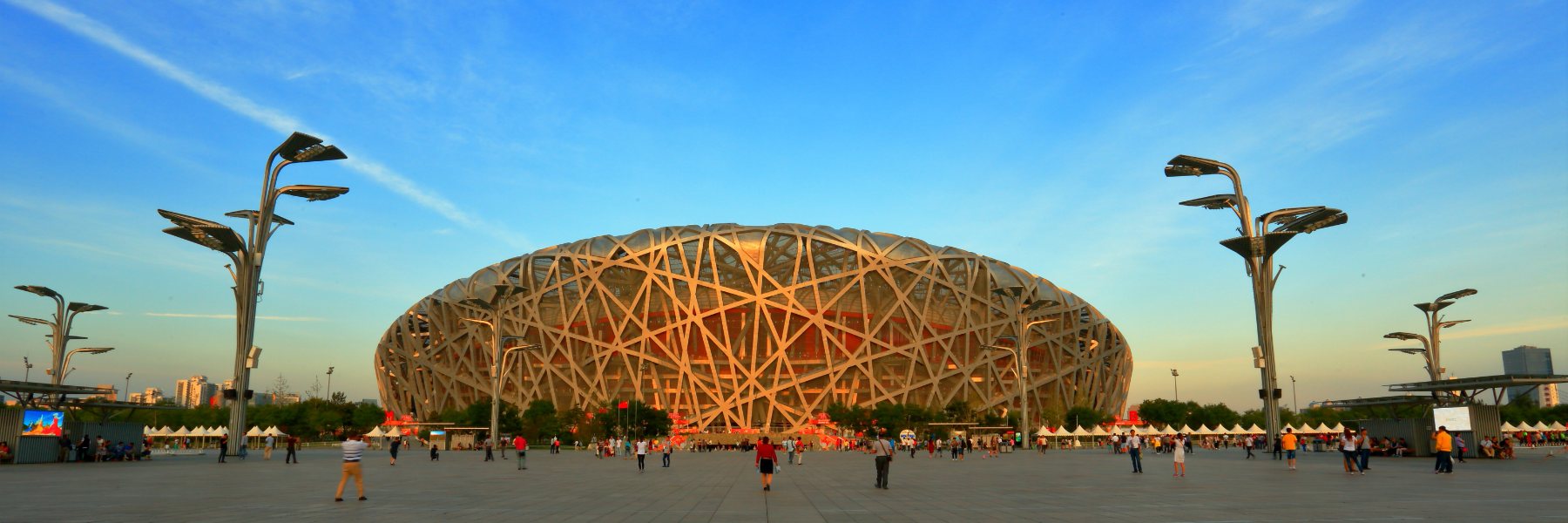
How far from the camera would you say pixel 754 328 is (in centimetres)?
7650

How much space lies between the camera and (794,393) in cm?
7606

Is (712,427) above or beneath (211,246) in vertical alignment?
beneath

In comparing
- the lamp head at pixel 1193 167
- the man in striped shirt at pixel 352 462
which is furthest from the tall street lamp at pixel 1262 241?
the man in striped shirt at pixel 352 462

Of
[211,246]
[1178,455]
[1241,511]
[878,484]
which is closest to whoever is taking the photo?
[1241,511]

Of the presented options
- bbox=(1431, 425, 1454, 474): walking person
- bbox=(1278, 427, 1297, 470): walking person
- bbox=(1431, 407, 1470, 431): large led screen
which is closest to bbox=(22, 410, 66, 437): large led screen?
bbox=(1278, 427, 1297, 470): walking person

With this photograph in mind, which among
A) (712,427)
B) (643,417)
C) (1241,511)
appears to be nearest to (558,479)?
(1241,511)

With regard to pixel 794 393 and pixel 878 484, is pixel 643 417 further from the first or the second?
pixel 878 484

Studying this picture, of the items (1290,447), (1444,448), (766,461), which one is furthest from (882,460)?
(1290,447)

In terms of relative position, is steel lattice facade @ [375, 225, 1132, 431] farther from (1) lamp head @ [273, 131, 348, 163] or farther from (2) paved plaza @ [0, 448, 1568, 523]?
(2) paved plaza @ [0, 448, 1568, 523]

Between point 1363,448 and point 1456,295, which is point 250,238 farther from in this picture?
point 1456,295

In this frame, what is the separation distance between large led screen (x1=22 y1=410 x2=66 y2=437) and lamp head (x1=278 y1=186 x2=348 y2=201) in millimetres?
9187

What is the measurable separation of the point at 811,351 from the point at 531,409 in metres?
21.8

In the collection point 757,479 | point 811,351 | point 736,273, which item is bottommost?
point 757,479

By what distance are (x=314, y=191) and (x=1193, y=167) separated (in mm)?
29117
